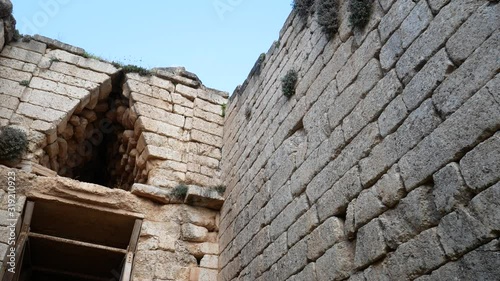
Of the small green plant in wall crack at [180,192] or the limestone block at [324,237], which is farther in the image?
the small green plant in wall crack at [180,192]

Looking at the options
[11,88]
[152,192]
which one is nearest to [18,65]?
[11,88]

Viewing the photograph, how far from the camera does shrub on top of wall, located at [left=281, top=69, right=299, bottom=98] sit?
4.98 metres

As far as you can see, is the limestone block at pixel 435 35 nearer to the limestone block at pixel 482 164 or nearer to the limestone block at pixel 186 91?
the limestone block at pixel 482 164

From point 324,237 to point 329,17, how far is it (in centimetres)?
220

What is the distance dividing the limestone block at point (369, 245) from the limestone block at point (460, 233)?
0.52m

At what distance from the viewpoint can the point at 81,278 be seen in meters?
8.79

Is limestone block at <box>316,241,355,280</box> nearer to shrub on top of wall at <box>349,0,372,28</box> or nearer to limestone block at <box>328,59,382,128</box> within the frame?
limestone block at <box>328,59,382,128</box>

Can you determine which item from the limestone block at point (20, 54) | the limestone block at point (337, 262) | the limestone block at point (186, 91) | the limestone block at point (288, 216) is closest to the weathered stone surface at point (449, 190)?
the limestone block at point (337, 262)

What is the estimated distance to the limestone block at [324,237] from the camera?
343 cm

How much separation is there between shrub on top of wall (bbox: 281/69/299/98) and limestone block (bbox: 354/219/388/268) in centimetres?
223

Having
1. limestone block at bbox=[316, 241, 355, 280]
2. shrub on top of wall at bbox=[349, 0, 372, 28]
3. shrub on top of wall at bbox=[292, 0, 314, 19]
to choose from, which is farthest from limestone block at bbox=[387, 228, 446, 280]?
shrub on top of wall at bbox=[292, 0, 314, 19]

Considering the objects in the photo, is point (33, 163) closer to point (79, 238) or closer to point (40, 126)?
point (40, 126)

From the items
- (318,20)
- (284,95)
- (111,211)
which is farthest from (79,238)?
(318,20)

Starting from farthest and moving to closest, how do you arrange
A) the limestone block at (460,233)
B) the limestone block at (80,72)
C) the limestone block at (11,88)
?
the limestone block at (80,72) → the limestone block at (11,88) → the limestone block at (460,233)
